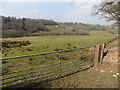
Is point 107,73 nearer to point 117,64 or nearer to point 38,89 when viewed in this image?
point 117,64

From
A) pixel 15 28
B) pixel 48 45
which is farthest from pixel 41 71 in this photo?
pixel 15 28

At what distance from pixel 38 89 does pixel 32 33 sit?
54056 millimetres

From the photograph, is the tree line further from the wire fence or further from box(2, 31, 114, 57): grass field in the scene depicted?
the wire fence

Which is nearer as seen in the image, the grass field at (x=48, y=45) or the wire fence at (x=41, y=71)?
the wire fence at (x=41, y=71)

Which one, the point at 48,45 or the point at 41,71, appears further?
the point at 48,45

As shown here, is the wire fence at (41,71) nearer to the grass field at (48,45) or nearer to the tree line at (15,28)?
the grass field at (48,45)

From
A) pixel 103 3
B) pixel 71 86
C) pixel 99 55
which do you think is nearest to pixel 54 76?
pixel 71 86

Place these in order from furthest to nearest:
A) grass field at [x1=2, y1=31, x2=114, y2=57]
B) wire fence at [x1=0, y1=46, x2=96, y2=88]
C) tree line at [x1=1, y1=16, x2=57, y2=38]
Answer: tree line at [x1=1, y1=16, x2=57, y2=38], grass field at [x1=2, y1=31, x2=114, y2=57], wire fence at [x1=0, y1=46, x2=96, y2=88]

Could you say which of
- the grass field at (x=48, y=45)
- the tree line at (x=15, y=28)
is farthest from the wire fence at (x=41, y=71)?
the tree line at (x=15, y=28)

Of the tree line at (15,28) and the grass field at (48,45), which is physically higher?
→ the tree line at (15,28)

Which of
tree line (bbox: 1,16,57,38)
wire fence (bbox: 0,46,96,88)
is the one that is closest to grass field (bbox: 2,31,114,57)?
wire fence (bbox: 0,46,96,88)

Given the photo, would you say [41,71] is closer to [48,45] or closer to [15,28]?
[48,45]

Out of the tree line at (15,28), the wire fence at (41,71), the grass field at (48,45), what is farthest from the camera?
the tree line at (15,28)

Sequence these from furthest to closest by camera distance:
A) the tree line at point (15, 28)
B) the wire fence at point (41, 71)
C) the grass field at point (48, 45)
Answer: the tree line at point (15, 28)
the grass field at point (48, 45)
the wire fence at point (41, 71)
